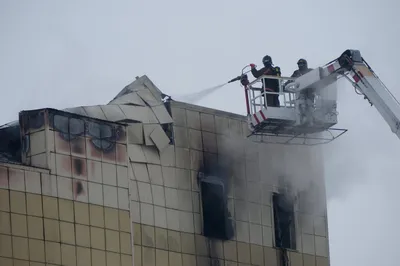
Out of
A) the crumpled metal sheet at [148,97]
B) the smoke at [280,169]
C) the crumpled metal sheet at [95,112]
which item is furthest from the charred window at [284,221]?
the crumpled metal sheet at [95,112]

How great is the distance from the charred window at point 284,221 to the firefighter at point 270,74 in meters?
4.39

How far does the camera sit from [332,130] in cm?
4638

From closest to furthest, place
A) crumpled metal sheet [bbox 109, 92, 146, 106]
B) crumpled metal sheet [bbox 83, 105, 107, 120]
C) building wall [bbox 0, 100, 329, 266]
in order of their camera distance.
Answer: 1. building wall [bbox 0, 100, 329, 266]
2. crumpled metal sheet [bbox 83, 105, 107, 120]
3. crumpled metal sheet [bbox 109, 92, 146, 106]

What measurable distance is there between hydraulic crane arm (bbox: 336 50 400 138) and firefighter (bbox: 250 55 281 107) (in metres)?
2.38

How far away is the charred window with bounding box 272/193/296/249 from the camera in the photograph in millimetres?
47531

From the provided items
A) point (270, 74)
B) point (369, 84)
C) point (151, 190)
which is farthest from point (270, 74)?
point (151, 190)

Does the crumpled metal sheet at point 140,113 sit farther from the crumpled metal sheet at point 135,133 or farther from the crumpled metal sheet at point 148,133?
the crumpled metal sheet at point 135,133

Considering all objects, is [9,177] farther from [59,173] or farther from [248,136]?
[248,136]

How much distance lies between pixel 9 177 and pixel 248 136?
9.01 metres

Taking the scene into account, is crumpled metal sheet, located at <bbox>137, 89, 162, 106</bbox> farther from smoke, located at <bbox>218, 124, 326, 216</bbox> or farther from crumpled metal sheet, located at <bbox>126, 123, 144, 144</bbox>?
smoke, located at <bbox>218, 124, 326, 216</bbox>

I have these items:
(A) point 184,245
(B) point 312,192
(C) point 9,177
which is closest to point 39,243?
(C) point 9,177

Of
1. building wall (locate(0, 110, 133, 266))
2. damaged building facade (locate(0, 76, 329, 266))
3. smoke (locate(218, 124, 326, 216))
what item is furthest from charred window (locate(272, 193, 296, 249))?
building wall (locate(0, 110, 133, 266))

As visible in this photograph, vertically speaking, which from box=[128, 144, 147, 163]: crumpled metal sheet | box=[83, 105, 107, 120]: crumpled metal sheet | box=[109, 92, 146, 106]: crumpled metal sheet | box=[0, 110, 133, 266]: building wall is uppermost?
box=[109, 92, 146, 106]: crumpled metal sheet

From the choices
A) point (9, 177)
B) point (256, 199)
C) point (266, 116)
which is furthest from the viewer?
point (256, 199)
